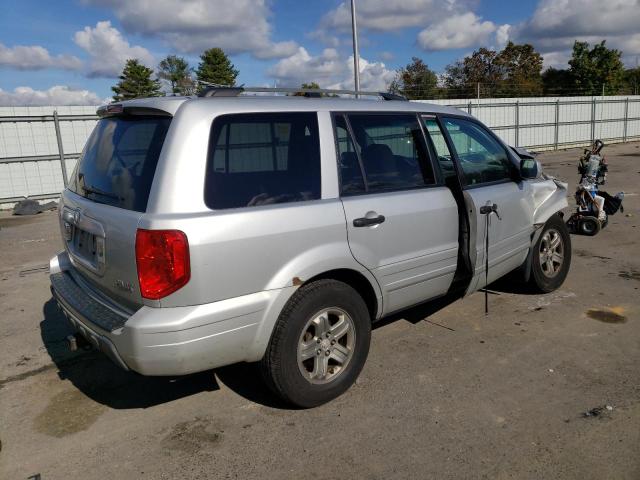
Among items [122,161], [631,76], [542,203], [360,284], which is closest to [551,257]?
[542,203]

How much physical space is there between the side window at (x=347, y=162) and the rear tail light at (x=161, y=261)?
1.10 m

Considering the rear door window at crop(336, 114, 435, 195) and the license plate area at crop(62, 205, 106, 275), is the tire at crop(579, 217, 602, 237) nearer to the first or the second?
the rear door window at crop(336, 114, 435, 195)

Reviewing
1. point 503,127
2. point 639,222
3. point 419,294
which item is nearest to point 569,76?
point 503,127

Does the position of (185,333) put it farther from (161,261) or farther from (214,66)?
(214,66)

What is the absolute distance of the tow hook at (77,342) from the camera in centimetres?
317

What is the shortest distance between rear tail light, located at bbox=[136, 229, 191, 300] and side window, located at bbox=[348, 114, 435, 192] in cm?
132

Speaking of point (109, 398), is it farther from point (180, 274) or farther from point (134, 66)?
point (134, 66)

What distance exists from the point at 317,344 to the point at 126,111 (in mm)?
1789

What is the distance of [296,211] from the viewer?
298cm

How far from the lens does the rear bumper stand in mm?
2621

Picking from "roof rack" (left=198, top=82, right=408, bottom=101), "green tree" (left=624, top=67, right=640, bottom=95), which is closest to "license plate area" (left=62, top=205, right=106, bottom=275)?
"roof rack" (left=198, top=82, right=408, bottom=101)

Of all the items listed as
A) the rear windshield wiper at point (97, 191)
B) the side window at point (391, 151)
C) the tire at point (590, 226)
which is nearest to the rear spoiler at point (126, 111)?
the rear windshield wiper at point (97, 191)

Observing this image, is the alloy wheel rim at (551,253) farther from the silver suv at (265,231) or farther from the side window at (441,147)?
the side window at (441,147)

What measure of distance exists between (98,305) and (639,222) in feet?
27.4
